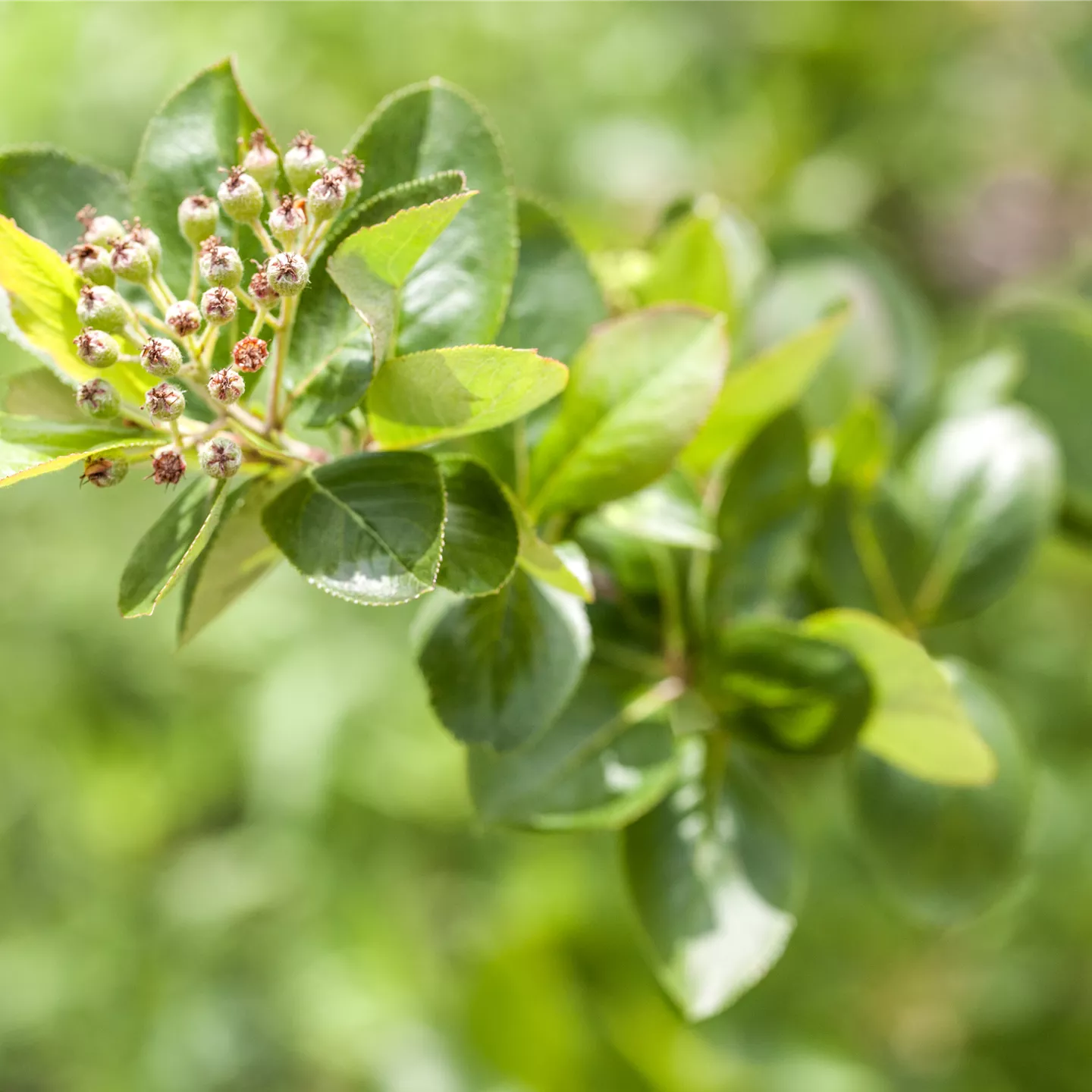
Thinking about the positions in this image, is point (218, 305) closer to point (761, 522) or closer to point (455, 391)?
point (455, 391)

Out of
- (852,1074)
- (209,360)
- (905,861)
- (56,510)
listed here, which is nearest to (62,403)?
(209,360)

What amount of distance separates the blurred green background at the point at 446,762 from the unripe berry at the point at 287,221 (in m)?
1.32

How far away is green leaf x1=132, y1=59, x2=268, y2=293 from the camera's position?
52cm

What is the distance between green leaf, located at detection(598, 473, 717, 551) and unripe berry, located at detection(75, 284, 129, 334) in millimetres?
274

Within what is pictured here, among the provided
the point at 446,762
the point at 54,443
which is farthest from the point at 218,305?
the point at 446,762

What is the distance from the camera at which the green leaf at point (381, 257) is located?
430 mm

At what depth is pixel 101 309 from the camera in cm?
44

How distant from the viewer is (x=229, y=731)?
2123mm

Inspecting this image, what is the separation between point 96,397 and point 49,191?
13 cm

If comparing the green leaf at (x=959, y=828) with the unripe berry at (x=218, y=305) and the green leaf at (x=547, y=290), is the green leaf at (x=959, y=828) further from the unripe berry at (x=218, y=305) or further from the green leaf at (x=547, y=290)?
the unripe berry at (x=218, y=305)

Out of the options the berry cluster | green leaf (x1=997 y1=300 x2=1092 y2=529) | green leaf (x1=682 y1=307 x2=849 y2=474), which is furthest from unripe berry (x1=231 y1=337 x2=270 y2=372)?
green leaf (x1=997 y1=300 x2=1092 y2=529)

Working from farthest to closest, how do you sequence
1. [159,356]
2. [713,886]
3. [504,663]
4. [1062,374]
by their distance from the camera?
1. [1062,374]
2. [713,886]
3. [504,663]
4. [159,356]

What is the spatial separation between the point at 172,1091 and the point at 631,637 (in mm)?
1594

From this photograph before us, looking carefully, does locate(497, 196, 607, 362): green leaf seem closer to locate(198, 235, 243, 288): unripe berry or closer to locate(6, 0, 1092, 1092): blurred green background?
locate(198, 235, 243, 288): unripe berry
